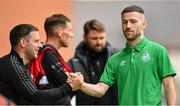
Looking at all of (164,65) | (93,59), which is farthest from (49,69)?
(93,59)

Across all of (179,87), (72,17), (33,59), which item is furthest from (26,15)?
(33,59)

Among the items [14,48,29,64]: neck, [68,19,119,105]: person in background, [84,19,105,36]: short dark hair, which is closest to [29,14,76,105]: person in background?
[14,48,29,64]: neck

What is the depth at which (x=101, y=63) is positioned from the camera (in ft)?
33.0

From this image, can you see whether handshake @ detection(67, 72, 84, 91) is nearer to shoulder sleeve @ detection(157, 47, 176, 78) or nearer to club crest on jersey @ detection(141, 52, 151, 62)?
club crest on jersey @ detection(141, 52, 151, 62)

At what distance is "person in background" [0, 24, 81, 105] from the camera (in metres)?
7.54

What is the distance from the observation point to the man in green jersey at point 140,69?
773cm

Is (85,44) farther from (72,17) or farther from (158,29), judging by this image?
(158,29)

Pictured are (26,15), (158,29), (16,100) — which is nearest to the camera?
(16,100)

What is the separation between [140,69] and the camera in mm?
7809

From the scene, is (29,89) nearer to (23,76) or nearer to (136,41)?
(23,76)

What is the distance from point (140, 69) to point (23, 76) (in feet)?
3.77

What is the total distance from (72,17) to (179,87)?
7.32ft

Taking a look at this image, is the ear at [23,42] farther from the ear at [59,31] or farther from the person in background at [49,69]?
the ear at [59,31]

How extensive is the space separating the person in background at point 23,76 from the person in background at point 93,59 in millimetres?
1844
